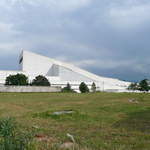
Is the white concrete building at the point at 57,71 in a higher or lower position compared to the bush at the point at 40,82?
higher

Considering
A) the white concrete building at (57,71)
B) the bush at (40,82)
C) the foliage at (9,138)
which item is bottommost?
the foliage at (9,138)

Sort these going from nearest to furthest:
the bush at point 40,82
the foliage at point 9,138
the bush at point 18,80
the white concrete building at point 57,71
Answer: the foliage at point 9,138
the bush at point 18,80
the bush at point 40,82
the white concrete building at point 57,71

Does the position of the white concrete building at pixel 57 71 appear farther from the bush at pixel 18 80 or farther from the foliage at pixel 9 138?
the foliage at pixel 9 138

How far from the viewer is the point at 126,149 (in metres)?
5.60

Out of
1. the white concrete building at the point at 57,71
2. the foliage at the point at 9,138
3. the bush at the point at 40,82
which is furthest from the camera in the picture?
the white concrete building at the point at 57,71

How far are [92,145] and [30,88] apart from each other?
53406 millimetres

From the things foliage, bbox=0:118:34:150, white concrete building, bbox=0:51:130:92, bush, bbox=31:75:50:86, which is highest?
white concrete building, bbox=0:51:130:92

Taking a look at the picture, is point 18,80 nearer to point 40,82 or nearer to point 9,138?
point 40,82

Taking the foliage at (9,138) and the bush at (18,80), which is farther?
the bush at (18,80)

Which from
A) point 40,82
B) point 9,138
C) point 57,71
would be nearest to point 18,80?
point 40,82

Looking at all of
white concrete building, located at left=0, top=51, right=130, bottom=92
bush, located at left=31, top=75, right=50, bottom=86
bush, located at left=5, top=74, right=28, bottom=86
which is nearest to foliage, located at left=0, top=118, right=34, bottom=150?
bush, located at left=5, top=74, right=28, bottom=86

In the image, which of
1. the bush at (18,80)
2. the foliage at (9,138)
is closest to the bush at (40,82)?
the bush at (18,80)

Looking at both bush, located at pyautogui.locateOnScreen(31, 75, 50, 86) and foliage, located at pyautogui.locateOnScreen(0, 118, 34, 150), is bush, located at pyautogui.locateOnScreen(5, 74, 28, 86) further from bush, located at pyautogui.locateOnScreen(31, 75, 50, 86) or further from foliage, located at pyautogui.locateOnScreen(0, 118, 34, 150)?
foliage, located at pyautogui.locateOnScreen(0, 118, 34, 150)

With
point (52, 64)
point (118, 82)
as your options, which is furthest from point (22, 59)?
point (118, 82)
